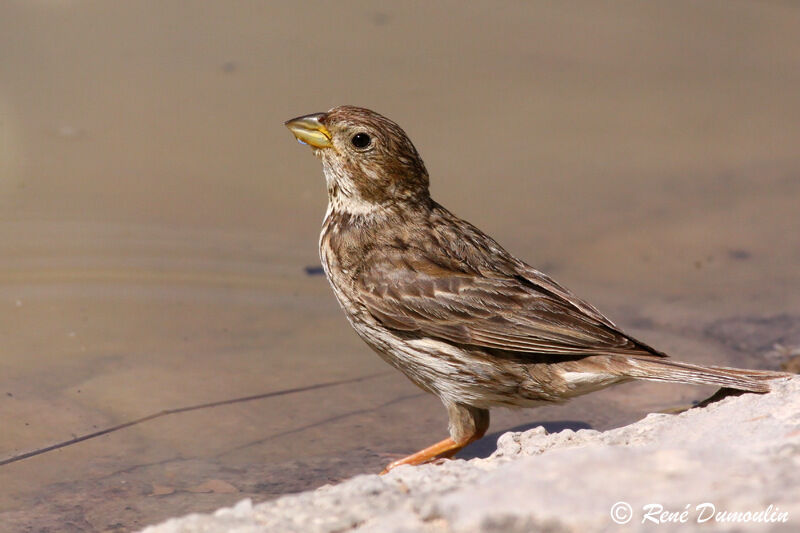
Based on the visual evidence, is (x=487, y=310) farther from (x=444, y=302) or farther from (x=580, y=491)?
(x=580, y=491)

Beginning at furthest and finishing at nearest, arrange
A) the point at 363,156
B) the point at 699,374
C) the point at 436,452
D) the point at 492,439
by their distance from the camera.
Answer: the point at 492,439, the point at 363,156, the point at 436,452, the point at 699,374

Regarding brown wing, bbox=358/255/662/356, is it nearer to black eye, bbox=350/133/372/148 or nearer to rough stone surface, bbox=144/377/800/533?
black eye, bbox=350/133/372/148

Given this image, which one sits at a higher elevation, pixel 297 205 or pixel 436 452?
pixel 297 205

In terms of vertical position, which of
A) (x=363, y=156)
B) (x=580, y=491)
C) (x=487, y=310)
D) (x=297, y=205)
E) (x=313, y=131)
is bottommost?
(x=580, y=491)

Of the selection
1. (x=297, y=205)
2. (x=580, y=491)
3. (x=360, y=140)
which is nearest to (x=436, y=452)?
(x=360, y=140)

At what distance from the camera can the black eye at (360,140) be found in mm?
5578

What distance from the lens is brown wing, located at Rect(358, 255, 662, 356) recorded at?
5.00 meters

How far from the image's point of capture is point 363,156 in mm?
5582

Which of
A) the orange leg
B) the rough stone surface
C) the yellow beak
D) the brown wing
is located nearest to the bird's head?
the yellow beak

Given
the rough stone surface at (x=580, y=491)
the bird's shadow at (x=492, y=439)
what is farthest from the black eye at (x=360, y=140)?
the rough stone surface at (x=580, y=491)

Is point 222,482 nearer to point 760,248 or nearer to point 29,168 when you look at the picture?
point 29,168

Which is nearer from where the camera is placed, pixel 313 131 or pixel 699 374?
pixel 699 374

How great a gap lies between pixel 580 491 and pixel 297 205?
558 cm

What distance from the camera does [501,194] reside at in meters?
8.82
